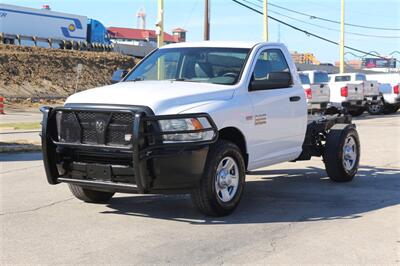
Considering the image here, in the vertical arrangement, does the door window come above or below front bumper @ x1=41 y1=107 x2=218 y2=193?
above

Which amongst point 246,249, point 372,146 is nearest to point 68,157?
point 246,249

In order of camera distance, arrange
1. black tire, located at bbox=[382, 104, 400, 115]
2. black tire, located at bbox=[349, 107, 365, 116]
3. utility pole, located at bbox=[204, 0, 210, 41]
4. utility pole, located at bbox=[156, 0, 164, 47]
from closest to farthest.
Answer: utility pole, located at bbox=[156, 0, 164, 47], black tire, located at bbox=[349, 107, 365, 116], black tire, located at bbox=[382, 104, 400, 115], utility pole, located at bbox=[204, 0, 210, 41]

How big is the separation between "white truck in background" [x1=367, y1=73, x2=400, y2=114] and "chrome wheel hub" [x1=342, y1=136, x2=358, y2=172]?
20.5m

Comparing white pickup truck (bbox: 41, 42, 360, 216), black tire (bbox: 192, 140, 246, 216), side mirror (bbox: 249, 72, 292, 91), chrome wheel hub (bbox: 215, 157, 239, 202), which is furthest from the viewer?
side mirror (bbox: 249, 72, 292, 91)

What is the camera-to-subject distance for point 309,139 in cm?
892

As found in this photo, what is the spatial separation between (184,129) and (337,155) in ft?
11.6

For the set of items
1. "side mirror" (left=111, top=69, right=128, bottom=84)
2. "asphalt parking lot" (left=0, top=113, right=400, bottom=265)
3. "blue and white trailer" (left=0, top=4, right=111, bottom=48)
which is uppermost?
"blue and white trailer" (left=0, top=4, right=111, bottom=48)

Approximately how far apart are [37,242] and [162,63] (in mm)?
3216

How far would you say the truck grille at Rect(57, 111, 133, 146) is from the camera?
6.08 meters

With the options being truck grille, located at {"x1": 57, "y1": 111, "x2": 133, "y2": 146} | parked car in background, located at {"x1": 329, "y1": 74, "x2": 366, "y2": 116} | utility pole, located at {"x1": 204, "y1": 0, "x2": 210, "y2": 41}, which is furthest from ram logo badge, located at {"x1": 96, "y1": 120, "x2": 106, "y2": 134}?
utility pole, located at {"x1": 204, "y1": 0, "x2": 210, "y2": 41}

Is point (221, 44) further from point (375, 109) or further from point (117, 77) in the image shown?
point (375, 109)

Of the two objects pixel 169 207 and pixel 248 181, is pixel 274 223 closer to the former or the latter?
pixel 169 207

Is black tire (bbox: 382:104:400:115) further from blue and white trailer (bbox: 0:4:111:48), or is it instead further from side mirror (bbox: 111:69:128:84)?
blue and white trailer (bbox: 0:4:111:48)

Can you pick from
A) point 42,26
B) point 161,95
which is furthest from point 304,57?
point 161,95
